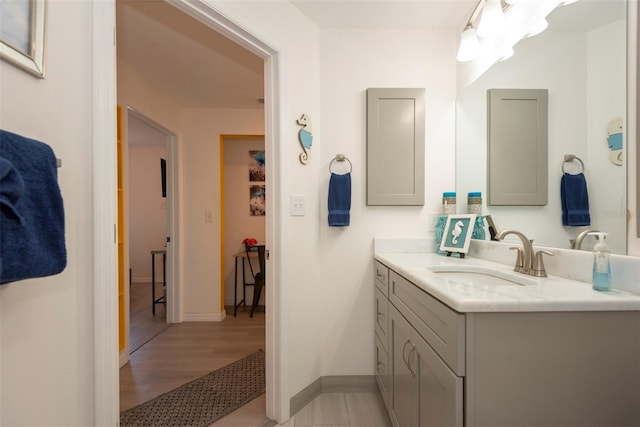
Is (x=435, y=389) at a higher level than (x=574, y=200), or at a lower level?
lower

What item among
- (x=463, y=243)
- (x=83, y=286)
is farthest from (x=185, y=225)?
(x=463, y=243)

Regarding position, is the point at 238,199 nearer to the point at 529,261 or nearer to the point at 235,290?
the point at 235,290

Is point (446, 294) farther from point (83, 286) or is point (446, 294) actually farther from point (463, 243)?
point (83, 286)

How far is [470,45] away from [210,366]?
2.88 m

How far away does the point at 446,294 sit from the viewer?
2.60ft

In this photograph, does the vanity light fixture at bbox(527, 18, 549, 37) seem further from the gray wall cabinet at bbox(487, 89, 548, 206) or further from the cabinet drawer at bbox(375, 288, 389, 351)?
the cabinet drawer at bbox(375, 288, 389, 351)

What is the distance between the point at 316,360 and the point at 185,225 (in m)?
2.20

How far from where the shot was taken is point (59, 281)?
79cm

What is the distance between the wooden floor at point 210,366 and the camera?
1.53 metres

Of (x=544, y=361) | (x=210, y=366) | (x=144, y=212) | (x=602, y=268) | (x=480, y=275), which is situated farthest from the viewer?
(x=144, y=212)

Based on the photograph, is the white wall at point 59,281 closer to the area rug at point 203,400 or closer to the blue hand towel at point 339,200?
the area rug at point 203,400

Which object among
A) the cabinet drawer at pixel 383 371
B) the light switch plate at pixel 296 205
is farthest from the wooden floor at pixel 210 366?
the light switch plate at pixel 296 205

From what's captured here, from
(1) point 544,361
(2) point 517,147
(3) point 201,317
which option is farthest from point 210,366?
(2) point 517,147

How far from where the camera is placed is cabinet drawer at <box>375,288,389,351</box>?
1.49m
